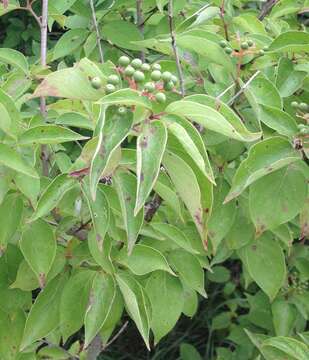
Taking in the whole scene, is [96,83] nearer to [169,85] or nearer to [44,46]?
[169,85]

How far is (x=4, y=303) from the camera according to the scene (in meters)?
1.46

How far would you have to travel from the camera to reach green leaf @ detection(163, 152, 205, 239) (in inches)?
40.1

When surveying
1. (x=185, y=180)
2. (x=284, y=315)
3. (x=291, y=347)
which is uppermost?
(x=185, y=180)

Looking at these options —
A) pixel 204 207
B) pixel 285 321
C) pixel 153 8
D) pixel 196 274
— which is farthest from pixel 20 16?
pixel 204 207

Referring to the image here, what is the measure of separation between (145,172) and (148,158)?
2 centimetres

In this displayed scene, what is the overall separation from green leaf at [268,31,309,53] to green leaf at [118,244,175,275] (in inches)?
18.4

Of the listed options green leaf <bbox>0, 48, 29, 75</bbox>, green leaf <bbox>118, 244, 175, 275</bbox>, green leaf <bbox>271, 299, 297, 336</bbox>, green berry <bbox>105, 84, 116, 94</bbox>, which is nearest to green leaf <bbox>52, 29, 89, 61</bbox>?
green leaf <bbox>0, 48, 29, 75</bbox>

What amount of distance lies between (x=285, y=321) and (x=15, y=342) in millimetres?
951

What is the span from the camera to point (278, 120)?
1.29 m

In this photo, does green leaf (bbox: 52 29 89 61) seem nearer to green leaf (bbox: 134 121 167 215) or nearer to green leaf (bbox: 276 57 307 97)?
green leaf (bbox: 276 57 307 97)

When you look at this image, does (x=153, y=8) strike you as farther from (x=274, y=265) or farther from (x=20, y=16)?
(x=20, y=16)

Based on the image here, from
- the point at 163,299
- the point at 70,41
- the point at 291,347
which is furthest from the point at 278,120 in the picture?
the point at 70,41

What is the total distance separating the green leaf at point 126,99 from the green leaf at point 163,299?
1.96ft

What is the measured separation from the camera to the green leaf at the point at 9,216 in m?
1.25
